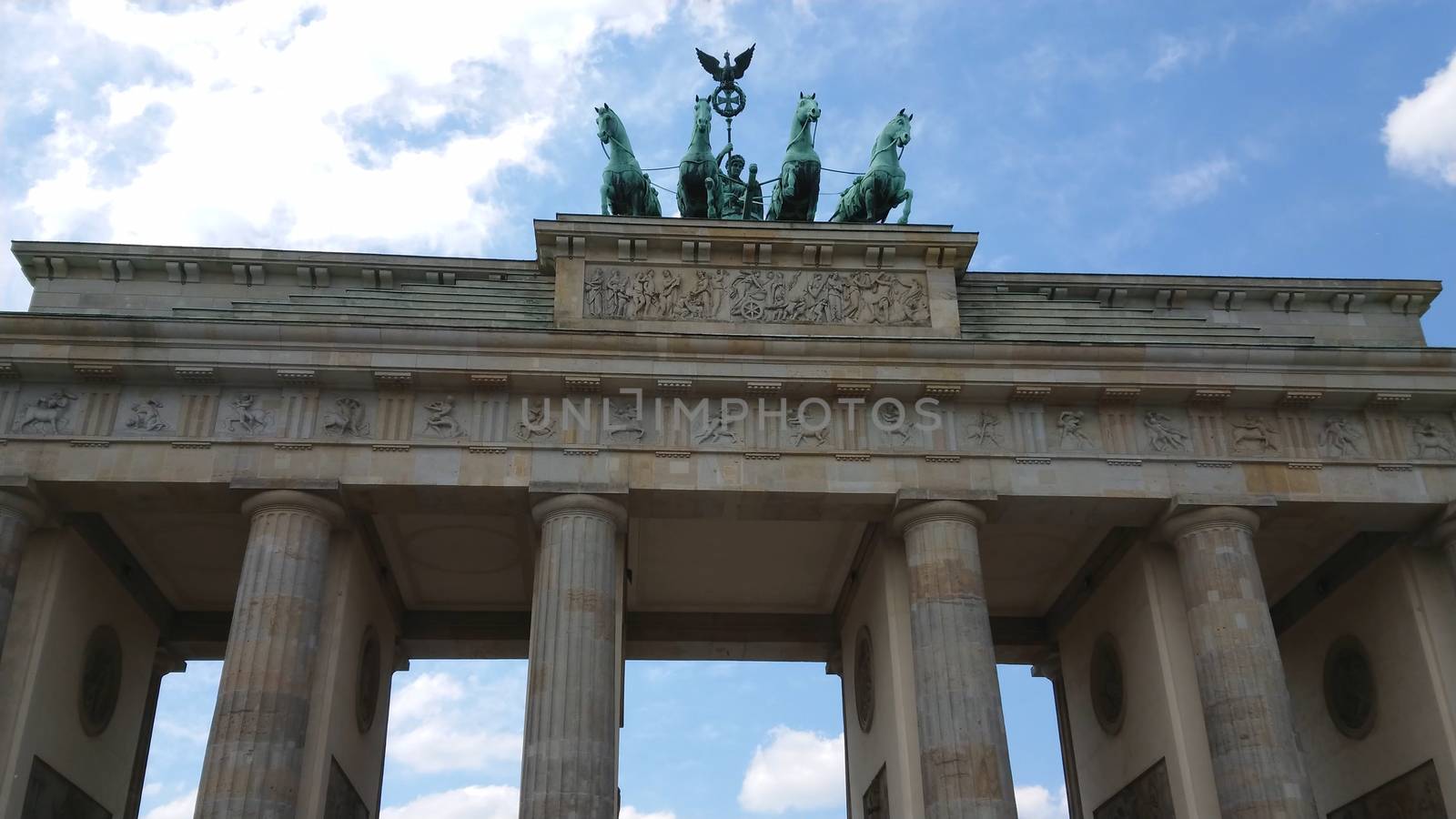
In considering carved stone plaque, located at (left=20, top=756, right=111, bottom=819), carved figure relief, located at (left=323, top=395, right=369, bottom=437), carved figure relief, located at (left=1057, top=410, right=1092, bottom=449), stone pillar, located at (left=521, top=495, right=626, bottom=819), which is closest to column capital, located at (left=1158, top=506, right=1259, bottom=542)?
carved figure relief, located at (left=1057, top=410, right=1092, bottom=449)

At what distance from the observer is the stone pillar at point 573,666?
1767 cm

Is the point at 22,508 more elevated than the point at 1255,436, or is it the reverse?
the point at 1255,436

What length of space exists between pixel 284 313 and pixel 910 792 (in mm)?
13355

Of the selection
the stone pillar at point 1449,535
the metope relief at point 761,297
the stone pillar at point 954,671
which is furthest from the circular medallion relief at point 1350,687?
the metope relief at point 761,297

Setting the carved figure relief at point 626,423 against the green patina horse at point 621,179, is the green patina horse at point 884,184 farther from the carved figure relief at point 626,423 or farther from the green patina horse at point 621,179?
the carved figure relief at point 626,423

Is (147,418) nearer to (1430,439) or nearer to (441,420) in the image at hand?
(441,420)

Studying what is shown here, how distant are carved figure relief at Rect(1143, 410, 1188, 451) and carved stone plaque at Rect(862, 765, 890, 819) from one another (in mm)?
7338

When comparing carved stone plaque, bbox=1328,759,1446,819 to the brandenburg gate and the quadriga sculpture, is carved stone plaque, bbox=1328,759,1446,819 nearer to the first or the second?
the brandenburg gate

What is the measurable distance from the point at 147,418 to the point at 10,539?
2.67 metres

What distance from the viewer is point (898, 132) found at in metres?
25.5

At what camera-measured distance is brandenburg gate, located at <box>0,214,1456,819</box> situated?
19.1 m

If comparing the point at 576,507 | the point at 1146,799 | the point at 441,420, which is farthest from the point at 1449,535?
the point at 441,420

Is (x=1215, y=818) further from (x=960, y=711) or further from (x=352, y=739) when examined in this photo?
(x=352, y=739)

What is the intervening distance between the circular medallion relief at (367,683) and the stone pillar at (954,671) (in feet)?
32.6
